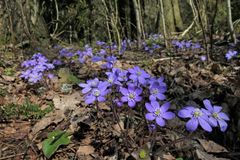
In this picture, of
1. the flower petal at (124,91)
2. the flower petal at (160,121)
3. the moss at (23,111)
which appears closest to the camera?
the flower petal at (160,121)

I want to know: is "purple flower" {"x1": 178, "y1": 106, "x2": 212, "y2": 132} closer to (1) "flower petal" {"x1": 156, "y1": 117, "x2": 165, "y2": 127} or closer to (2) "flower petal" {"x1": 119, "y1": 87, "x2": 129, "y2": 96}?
(1) "flower petal" {"x1": 156, "y1": 117, "x2": 165, "y2": 127}

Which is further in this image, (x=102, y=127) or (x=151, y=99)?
(x=102, y=127)

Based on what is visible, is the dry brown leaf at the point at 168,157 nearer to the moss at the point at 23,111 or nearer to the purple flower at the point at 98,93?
the purple flower at the point at 98,93

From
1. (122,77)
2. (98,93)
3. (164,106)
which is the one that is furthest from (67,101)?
(164,106)

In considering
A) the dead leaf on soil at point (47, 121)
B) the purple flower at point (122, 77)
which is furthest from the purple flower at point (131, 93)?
the dead leaf on soil at point (47, 121)

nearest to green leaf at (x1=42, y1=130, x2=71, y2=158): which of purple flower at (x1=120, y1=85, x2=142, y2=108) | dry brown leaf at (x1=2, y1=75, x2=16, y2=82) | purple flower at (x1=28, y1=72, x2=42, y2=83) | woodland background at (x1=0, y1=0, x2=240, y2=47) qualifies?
purple flower at (x1=120, y1=85, x2=142, y2=108)

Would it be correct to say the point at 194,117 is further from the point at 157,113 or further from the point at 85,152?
the point at 85,152
